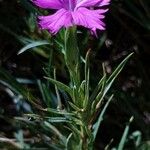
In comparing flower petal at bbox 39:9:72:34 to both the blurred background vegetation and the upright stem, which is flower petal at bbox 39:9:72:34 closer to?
A: the upright stem

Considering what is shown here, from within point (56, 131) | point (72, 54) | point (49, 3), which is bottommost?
point (56, 131)

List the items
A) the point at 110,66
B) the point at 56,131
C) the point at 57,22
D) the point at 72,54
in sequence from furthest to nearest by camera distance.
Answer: the point at 110,66 < the point at 56,131 < the point at 72,54 < the point at 57,22

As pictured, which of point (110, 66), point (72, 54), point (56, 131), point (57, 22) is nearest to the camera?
point (57, 22)

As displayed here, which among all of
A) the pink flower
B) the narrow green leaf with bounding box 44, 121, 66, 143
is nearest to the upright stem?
the pink flower

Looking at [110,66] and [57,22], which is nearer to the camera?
[57,22]

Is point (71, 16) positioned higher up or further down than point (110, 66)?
higher up

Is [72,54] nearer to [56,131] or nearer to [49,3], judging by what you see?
[49,3]

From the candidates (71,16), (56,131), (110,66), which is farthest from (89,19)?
(110,66)

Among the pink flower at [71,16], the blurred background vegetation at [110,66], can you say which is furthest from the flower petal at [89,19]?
the blurred background vegetation at [110,66]
